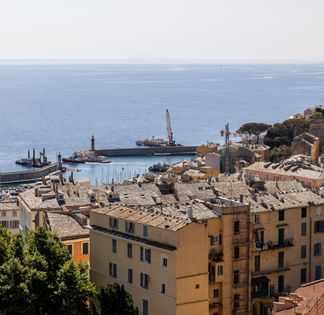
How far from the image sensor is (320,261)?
88.8 ft

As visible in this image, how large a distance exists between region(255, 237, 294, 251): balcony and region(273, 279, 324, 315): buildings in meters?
3.08

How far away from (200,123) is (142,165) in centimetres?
4223

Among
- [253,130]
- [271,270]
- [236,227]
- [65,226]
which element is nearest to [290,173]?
[271,270]

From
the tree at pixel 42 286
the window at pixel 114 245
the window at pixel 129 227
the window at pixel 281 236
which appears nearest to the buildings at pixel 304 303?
the window at pixel 281 236

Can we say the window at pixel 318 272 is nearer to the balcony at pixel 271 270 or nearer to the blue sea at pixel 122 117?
the balcony at pixel 271 270

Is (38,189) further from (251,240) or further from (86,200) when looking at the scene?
(251,240)

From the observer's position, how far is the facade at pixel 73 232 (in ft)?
85.9

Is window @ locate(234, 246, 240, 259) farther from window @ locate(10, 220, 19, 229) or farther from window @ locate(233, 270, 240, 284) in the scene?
window @ locate(10, 220, 19, 229)

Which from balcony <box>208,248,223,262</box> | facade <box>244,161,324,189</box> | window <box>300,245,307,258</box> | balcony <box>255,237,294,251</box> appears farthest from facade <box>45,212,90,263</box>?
facade <box>244,161,324,189</box>

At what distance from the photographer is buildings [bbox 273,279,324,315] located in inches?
723

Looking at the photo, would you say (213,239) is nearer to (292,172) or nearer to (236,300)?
(236,300)

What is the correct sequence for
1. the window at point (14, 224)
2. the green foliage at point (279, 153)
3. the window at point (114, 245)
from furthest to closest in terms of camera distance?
the green foliage at point (279, 153), the window at point (14, 224), the window at point (114, 245)

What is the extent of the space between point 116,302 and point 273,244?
647cm

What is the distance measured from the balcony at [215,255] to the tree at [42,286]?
11.6 ft
